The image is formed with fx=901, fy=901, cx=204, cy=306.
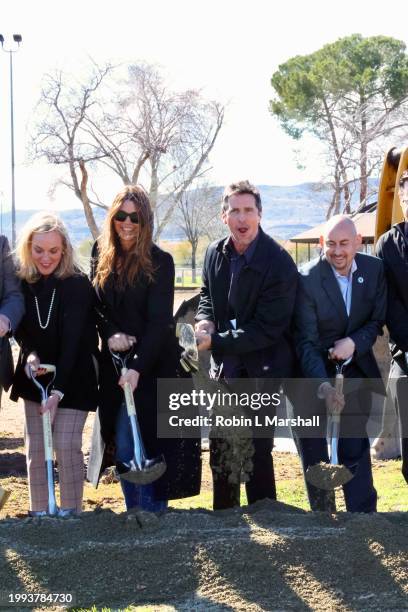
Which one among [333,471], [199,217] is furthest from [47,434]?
[199,217]

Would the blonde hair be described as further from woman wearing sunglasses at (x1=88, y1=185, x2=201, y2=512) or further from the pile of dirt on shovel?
the pile of dirt on shovel

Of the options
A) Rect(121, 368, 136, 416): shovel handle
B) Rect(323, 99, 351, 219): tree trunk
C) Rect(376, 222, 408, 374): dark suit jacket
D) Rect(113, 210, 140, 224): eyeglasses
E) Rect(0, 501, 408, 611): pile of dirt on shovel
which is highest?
Rect(323, 99, 351, 219): tree trunk

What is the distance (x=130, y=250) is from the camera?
15.7ft

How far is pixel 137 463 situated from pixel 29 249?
1254mm

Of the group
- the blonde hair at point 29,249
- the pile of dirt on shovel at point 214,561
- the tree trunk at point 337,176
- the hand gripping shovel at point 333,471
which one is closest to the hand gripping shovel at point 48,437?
the pile of dirt on shovel at point 214,561

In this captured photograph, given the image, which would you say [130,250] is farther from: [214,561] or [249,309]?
[214,561]

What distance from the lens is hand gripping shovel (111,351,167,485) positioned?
177 inches

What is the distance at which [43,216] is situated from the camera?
4785mm

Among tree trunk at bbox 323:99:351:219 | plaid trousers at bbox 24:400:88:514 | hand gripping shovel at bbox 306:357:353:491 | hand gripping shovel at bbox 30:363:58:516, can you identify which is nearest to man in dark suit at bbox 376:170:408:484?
hand gripping shovel at bbox 306:357:353:491

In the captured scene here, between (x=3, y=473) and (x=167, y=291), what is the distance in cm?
372

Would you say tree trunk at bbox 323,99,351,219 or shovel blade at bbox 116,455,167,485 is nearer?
shovel blade at bbox 116,455,167,485

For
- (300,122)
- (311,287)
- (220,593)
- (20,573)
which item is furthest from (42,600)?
(300,122)

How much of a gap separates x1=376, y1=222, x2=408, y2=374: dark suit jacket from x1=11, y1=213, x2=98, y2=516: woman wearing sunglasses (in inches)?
64.4

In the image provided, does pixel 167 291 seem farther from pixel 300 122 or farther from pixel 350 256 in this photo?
pixel 300 122
